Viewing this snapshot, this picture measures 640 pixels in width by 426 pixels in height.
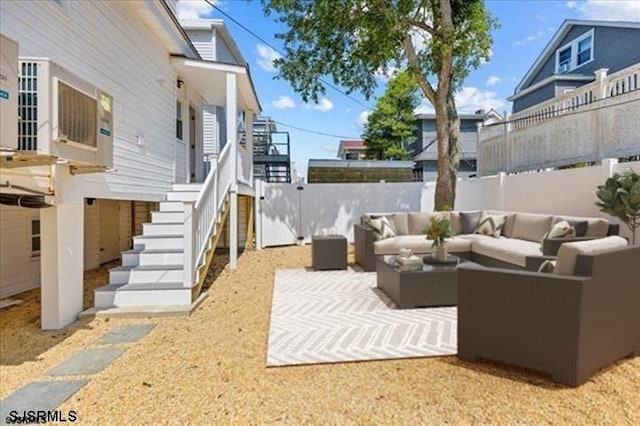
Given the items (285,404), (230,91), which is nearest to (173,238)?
(230,91)

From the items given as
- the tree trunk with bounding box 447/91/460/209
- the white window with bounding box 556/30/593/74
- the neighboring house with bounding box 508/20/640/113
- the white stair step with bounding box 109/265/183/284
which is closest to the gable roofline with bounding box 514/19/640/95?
the neighboring house with bounding box 508/20/640/113

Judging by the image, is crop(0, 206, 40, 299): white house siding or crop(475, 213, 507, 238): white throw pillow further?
crop(475, 213, 507, 238): white throw pillow

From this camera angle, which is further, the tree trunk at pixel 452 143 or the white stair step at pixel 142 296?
the tree trunk at pixel 452 143

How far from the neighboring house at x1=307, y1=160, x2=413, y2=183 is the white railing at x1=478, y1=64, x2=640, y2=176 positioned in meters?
4.27

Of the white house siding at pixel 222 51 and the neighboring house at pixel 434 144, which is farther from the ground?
the white house siding at pixel 222 51

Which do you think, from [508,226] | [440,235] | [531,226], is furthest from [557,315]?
[508,226]

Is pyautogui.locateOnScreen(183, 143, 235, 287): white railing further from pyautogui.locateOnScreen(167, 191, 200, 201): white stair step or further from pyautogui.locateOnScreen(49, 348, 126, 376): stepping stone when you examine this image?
pyautogui.locateOnScreen(49, 348, 126, 376): stepping stone

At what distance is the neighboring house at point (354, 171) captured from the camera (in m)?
13.5

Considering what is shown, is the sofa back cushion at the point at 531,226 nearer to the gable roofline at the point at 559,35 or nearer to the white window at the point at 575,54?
the gable roofline at the point at 559,35

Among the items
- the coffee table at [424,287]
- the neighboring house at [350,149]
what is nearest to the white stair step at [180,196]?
the coffee table at [424,287]

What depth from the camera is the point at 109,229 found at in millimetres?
8352

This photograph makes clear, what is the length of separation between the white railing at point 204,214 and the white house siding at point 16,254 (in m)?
2.55

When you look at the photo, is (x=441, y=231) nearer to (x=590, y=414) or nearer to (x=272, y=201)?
(x=590, y=414)

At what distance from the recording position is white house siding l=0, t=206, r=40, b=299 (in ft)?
17.7
